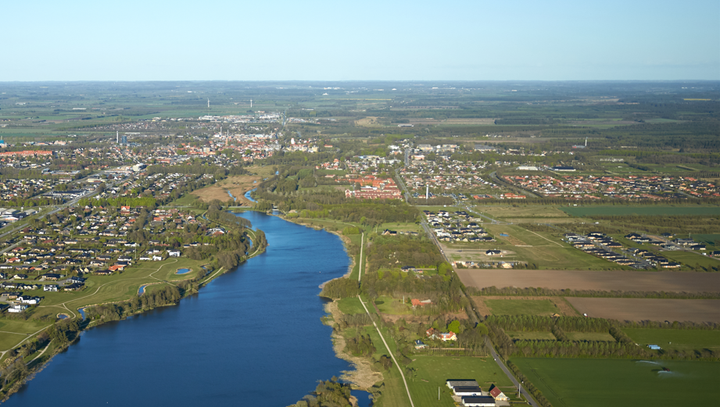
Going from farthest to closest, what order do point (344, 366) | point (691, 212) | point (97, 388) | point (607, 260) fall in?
1. point (691, 212)
2. point (607, 260)
3. point (344, 366)
4. point (97, 388)

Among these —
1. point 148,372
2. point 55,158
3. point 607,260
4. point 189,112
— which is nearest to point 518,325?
point 607,260

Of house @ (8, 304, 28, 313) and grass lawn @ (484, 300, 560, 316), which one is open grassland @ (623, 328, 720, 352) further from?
house @ (8, 304, 28, 313)

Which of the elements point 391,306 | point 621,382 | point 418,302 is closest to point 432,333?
point 418,302

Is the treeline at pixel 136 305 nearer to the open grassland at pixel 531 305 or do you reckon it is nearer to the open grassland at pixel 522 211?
the open grassland at pixel 531 305

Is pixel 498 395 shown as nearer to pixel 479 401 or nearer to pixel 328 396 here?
pixel 479 401

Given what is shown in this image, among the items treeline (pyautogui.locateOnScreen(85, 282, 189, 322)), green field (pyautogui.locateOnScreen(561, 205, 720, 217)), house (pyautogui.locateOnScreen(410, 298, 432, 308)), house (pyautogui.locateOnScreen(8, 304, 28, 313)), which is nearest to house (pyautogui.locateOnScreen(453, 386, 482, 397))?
house (pyautogui.locateOnScreen(410, 298, 432, 308))

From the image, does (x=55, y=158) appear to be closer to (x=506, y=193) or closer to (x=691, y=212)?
(x=506, y=193)

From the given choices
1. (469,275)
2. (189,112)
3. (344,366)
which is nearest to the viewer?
(344,366)
